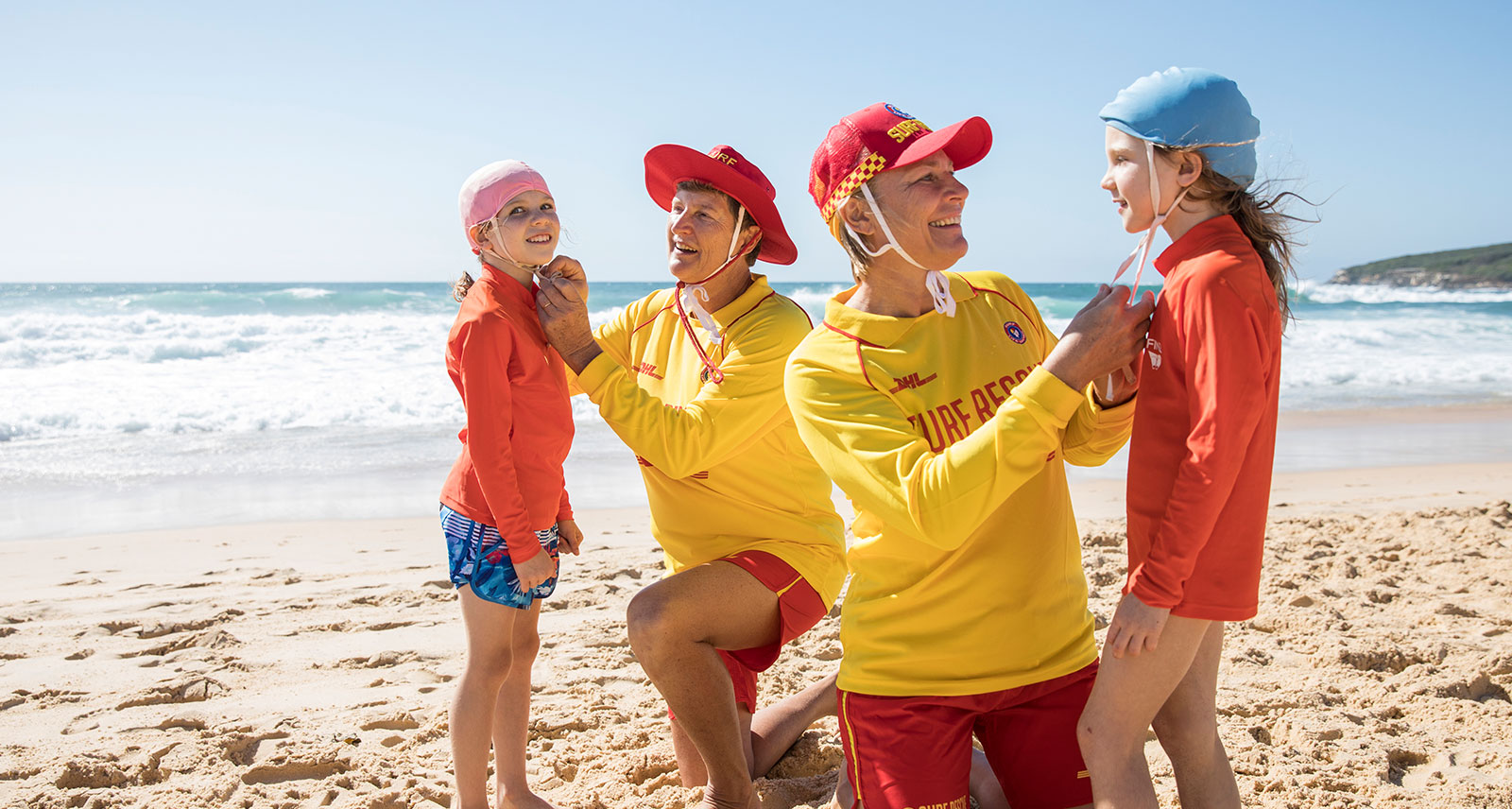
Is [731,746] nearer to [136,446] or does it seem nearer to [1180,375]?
[1180,375]

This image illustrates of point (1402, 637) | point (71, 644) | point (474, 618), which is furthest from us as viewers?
point (71, 644)

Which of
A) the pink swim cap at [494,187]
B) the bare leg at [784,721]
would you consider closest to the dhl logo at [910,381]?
the pink swim cap at [494,187]

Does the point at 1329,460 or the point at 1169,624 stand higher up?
the point at 1169,624

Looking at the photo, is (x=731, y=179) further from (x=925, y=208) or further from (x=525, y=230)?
(x=925, y=208)

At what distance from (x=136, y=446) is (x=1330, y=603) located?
988 cm

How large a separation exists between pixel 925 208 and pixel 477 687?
69.5 inches

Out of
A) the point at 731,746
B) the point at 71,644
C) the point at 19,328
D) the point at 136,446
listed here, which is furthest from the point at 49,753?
the point at 19,328

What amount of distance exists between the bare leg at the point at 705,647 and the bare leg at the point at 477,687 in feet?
1.23

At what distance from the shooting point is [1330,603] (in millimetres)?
4723

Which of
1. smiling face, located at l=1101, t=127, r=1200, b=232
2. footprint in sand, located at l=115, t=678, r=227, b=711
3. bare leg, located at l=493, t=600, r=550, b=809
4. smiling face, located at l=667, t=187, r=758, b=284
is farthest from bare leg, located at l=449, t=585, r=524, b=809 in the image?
smiling face, located at l=1101, t=127, r=1200, b=232

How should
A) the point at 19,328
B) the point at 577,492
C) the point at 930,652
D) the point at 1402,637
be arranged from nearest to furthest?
the point at 930,652, the point at 1402,637, the point at 577,492, the point at 19,328

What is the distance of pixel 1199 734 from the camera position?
2270mm

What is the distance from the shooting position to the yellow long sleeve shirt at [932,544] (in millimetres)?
2283

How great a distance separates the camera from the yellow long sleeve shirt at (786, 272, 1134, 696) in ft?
7.49
